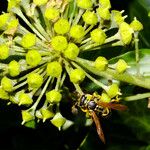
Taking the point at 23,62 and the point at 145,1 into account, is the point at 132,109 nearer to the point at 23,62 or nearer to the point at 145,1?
the point at 145,1

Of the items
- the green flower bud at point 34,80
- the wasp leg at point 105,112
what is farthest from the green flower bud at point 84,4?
the wasp leg at point 105,112

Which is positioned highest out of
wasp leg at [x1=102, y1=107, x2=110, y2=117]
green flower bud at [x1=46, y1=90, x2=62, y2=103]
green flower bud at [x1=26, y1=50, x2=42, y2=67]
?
green flower bud at [x1=26, y1=50, x2=42, y2=67]

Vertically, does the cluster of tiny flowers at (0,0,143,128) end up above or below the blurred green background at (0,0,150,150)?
above

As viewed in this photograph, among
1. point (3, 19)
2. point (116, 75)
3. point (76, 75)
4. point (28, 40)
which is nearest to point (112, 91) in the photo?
point (116, 75)

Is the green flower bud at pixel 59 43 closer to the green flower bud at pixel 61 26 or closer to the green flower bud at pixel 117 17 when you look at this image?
the green flower bud at pixel 61 26

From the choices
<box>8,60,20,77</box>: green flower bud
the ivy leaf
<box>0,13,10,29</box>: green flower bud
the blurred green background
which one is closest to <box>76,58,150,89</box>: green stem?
<box>8,60,20,77</box>: green flower bud

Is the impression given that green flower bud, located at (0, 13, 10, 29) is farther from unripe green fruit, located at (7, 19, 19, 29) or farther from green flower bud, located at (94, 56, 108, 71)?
green flower bud, located at (94, 56, 108, 71)
